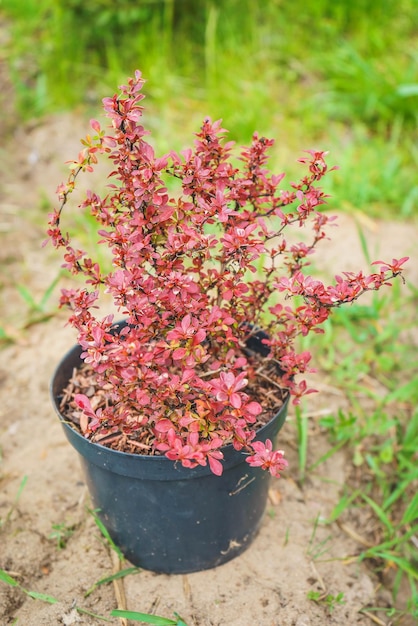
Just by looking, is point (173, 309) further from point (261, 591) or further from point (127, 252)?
point (261, 591)

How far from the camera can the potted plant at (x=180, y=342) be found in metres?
1.52

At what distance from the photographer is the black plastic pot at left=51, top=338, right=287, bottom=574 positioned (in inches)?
65.4

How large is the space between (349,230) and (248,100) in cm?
119

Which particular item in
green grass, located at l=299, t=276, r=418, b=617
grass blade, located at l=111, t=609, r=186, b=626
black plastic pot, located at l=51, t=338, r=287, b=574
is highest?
black plastic pot, located at l=51, t=338, r=287, b=574

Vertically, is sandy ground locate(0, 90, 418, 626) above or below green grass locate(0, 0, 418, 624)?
below

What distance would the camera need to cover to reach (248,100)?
3924 mm

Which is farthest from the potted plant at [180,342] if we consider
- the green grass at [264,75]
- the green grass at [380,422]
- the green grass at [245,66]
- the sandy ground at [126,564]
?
the green grass at [245,66]

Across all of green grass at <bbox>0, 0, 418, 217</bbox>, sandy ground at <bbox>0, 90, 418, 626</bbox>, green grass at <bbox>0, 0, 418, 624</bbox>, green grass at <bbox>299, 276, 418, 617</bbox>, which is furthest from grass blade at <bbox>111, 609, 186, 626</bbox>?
green grass at <bbox>0, 0, 418, 217</bbox>

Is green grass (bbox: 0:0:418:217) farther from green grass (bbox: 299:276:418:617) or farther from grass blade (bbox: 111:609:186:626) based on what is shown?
grass blade (bbox: 111:609:186:626)

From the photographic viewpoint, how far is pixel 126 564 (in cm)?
196

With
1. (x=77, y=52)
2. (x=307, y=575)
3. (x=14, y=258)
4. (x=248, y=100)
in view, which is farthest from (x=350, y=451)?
(x=77, y=52)

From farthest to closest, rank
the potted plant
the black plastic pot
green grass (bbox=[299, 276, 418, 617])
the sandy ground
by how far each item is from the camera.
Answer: green grass (bbox=[299, 276, 418, 617]) → the sandy ground → the black plastic pot → the potted plant

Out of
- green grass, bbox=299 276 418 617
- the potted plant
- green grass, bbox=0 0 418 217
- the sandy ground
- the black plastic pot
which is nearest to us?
the potted plant

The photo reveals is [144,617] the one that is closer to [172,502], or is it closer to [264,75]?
[172,502]
